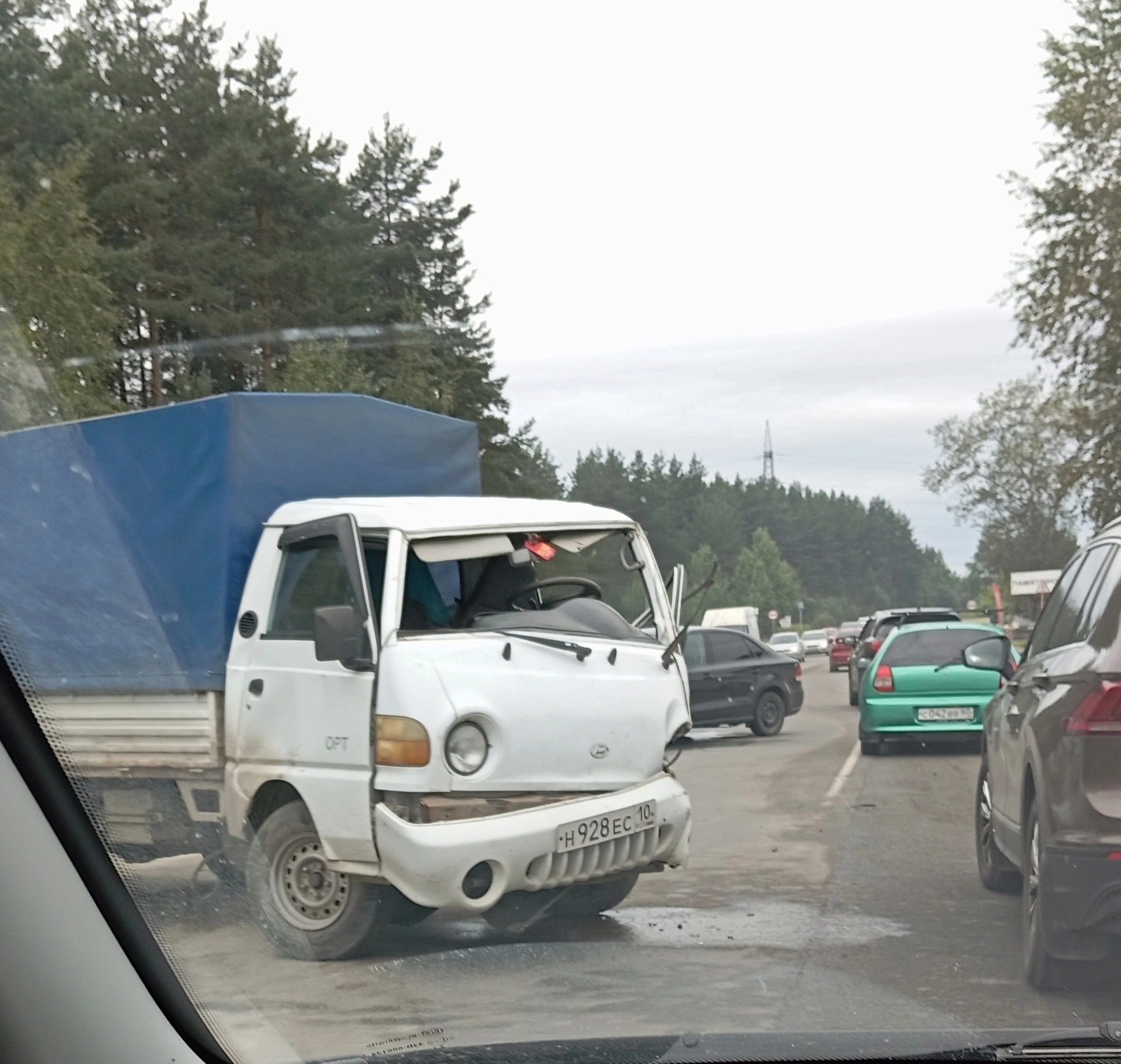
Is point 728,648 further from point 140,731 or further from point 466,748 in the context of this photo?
point 140,731

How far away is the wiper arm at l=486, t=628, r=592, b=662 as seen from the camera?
539cm

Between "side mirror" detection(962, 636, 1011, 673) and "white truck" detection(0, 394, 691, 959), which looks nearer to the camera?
"white truck" detection(0, 394, 691, 959)

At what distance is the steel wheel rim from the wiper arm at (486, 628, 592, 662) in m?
1.07

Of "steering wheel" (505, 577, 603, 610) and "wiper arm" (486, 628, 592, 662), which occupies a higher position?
"steering wheel" (505, 577, 603, 610)

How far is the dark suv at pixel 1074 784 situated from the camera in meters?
A: 4.11

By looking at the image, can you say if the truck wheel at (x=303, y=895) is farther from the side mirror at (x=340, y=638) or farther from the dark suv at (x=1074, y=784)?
the dark suv at (x=1074, y=784)

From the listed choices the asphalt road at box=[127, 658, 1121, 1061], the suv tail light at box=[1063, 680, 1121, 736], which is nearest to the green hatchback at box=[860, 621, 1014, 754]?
the asphalt road at box=[127, 658, 1121, 1061]

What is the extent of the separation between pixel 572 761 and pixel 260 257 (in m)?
6.57

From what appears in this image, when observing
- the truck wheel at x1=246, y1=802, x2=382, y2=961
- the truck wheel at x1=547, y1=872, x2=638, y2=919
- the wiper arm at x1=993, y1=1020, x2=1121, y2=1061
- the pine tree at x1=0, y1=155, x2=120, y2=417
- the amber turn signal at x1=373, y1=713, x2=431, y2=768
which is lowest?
the truck wheel at x1=547, y1=872, x2=638, y2=919

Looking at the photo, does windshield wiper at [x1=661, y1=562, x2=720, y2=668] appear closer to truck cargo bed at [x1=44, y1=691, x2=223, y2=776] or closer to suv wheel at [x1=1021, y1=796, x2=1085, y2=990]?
suv wheel at [x1=1021, y1=796, x2=1085, y2=990]

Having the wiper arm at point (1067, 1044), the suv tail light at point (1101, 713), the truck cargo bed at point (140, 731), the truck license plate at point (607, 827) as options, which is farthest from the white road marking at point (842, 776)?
the wiper arm at point (1067, 1044)

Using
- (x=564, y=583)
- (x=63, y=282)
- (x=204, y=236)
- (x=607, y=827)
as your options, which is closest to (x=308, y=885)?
(x=607, y=827)

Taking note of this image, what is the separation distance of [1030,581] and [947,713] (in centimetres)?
974

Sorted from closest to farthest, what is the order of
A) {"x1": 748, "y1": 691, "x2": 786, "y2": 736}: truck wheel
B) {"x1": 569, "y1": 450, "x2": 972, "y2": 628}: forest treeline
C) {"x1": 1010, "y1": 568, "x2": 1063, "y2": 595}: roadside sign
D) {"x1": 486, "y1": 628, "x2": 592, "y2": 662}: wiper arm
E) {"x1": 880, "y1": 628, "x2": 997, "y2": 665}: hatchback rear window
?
1. {"x1": 486, "y1": 628, "x2": 592, "y2": 662}: wiper arm
2. {"x1": 569, "y1": 450, "x2": 972, "y2": 628}: forest treeline
3. {"x1": 880, "y1": 628, "x2": 997, "y2": 665}: hatchback rear window
4. {"x1": 748, "y1": 691, "x2": 786, "y2": 736}: truck wheel
5. {"x1": 1010, "y1": 568, "x2": 1063, "y2": 595}: roadside sign
